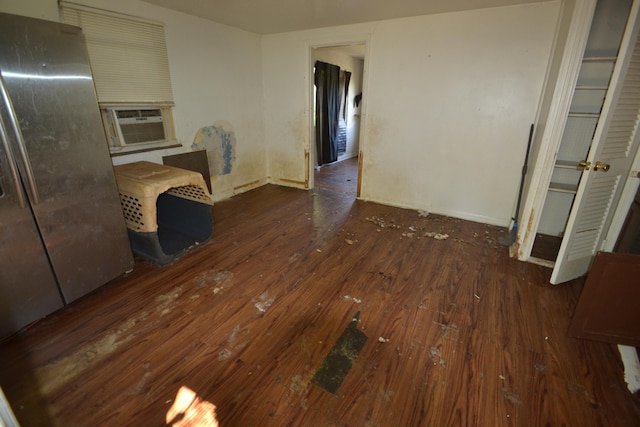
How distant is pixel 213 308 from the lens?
79.2 inches

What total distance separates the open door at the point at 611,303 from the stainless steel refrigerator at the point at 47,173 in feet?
10.4

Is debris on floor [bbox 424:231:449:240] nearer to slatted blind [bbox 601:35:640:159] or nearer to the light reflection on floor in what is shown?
slatted blind [bbox 601:35:640:159]

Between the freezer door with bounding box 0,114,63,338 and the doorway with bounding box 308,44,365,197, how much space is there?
3347 millimetres

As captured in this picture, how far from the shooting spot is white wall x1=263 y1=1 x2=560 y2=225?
113 inches

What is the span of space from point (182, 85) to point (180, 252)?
1.99m

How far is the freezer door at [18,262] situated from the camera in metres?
1.59

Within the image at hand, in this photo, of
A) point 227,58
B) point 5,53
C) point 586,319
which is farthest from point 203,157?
point 586,319

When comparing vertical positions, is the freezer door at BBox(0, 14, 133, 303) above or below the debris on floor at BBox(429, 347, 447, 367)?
above

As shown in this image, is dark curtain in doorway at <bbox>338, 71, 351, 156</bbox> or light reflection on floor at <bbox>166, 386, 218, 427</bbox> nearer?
light reflection on floor at <bbox>166, 386, 218, 427</bbox>

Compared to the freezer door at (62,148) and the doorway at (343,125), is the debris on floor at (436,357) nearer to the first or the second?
the freezer door at (62,148)

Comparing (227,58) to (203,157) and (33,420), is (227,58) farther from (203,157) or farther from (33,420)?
(33,420)

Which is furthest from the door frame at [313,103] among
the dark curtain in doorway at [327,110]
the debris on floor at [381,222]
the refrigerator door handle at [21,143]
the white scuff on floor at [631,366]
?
the refrigerator door handle at [21,143]

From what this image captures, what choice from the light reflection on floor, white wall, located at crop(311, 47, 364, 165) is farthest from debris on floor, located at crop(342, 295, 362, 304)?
white wall, located at crop(311, 47, 364, 165)

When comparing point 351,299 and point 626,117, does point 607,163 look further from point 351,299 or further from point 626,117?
point 351,299
